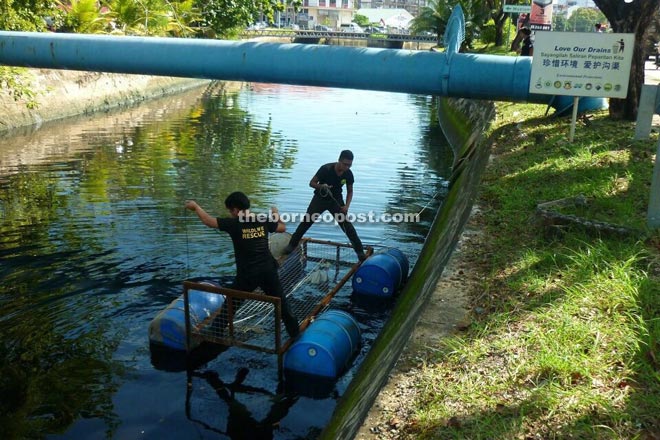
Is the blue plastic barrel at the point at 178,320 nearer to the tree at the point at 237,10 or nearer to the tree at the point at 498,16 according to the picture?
the tree at the point at 237,10

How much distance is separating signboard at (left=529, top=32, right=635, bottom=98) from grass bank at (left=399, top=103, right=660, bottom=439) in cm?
287

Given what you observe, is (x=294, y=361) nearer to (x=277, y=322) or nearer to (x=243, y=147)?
(x=277, y=322)

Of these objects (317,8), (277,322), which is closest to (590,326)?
(277,322)

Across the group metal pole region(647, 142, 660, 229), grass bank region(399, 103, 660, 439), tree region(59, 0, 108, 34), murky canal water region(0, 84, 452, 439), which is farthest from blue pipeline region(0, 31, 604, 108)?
tree region(59, 0, 108, 34)

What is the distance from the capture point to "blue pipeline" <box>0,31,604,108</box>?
11.8 metres

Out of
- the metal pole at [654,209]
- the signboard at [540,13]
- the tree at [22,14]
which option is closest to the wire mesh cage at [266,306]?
the metal pole at [654,209]

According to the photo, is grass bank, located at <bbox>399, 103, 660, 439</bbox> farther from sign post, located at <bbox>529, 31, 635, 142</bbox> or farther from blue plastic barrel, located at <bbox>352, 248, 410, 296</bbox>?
sign post, located at <bbox>529, 31, 635, 142</bbox>

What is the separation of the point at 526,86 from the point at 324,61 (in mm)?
4003

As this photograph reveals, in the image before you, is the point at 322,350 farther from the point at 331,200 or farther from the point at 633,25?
the point at 633,25

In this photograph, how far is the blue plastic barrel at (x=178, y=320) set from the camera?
746 cm

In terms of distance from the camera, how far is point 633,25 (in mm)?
12219

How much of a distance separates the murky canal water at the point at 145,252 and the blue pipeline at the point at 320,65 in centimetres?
306

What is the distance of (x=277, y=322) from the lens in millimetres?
6723

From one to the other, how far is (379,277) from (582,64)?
5.76 meters
